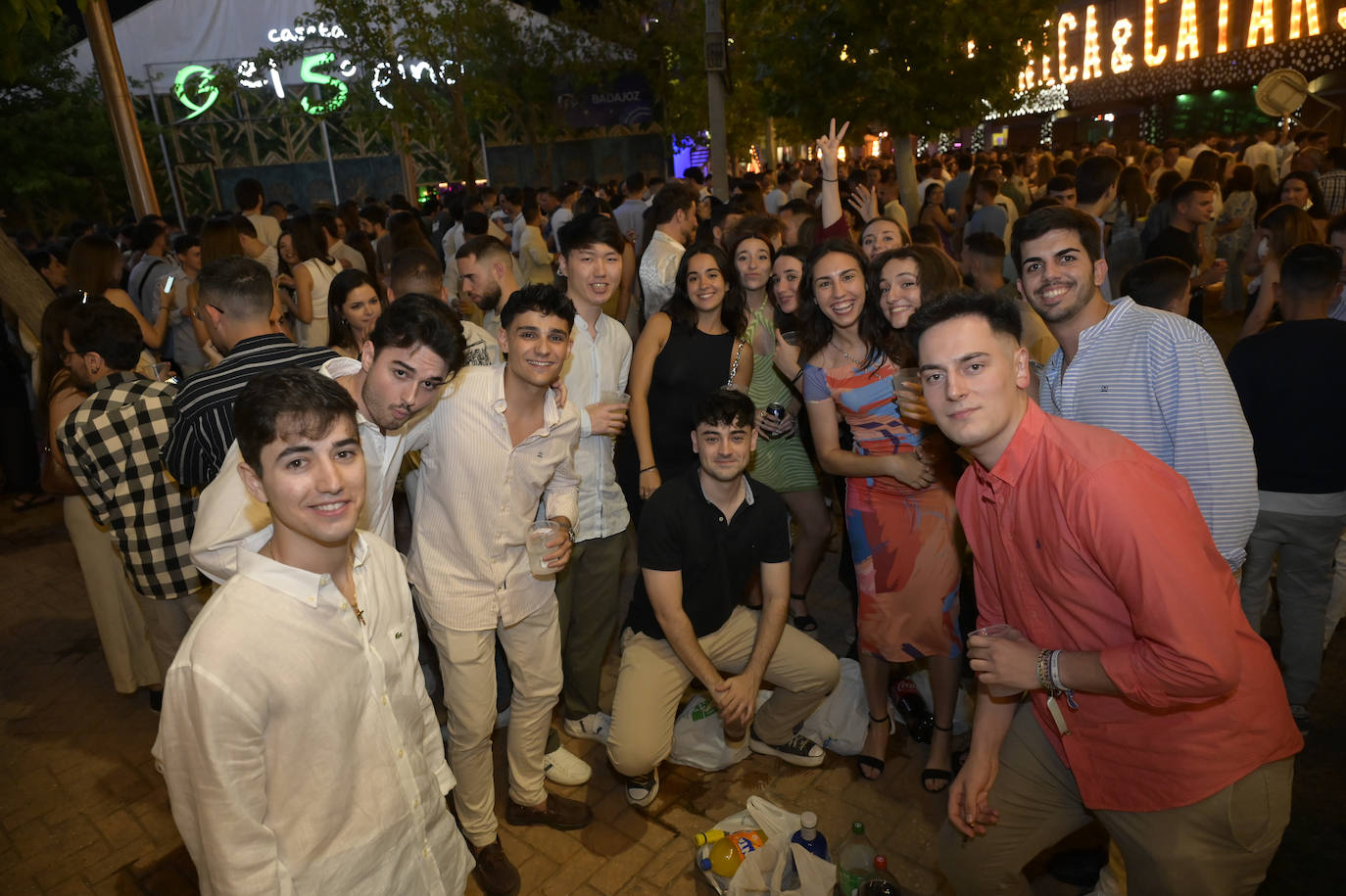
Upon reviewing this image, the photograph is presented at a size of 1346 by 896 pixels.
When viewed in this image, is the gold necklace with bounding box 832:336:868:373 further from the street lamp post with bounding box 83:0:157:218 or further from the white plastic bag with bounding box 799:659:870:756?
the street lamp post with bounding box 83:0:157:218

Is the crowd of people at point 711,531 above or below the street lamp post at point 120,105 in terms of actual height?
below

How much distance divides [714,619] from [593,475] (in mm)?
863

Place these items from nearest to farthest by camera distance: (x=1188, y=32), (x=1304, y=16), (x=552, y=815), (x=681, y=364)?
1. (x=552, y=815)
2. (x=681, y=364)
3. (x=1304, y=16)
4. (x=1188, y=32)

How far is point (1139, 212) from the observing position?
9648 mm

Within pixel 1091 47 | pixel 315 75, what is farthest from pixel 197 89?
pixel 1091 47

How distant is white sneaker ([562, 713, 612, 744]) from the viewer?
4.16 m

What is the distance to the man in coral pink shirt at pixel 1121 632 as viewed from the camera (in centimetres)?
199

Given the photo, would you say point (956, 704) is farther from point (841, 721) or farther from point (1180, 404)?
point (1180, 404)

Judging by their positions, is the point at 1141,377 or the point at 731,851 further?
the point at 731,851

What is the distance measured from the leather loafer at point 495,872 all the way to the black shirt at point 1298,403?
3.54 meters

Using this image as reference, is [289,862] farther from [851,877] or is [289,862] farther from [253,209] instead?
[253,209]

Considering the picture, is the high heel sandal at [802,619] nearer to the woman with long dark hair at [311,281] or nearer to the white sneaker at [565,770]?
the white sneaker at [565,770]

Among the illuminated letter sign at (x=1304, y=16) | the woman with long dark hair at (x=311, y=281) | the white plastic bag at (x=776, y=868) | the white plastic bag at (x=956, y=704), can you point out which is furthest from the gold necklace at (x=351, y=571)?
the illuminated letter sign at (x=1304, y=16)

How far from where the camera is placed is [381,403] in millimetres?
2719
